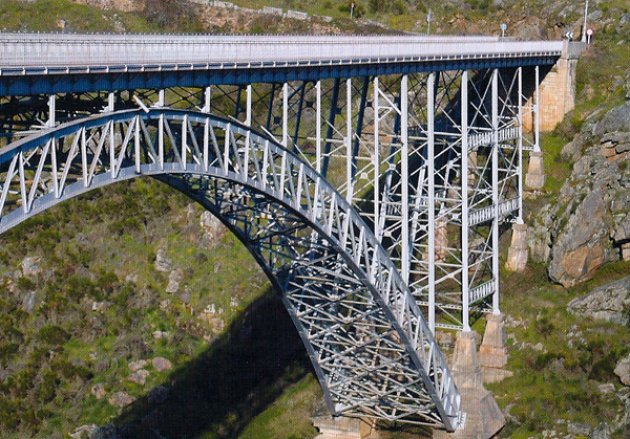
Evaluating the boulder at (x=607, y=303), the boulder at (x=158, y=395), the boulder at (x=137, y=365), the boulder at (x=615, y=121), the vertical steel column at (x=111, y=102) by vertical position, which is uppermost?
the vertical steel column at (x=111, y=102)

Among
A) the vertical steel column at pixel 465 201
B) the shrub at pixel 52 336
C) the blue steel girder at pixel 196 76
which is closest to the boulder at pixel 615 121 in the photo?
Answer: the blue steel girder at pixel 196 76

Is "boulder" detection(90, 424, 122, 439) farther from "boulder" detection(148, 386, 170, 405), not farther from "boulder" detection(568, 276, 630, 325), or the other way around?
"boulder" detection(568, 276, 630, 325)

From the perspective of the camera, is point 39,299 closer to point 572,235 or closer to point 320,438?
point 320,438

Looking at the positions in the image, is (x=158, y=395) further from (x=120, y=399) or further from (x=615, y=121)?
(x=615, y=121)

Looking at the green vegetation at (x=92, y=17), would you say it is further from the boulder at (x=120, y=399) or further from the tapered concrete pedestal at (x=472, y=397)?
the tapered concrete pedestal at (x=472, y=397)

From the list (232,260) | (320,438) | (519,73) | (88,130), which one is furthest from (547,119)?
(88,130)

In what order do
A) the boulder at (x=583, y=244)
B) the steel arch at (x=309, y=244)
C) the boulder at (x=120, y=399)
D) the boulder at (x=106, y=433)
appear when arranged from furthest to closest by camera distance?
the boulder at (x=583, y=244) < the boulder at (x=120, y=399) < the boulder at (x=106, y=433) < the steel arch at (x=309, y=244)

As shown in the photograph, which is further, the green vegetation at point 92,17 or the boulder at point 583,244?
the green vegetation at point 92,17
